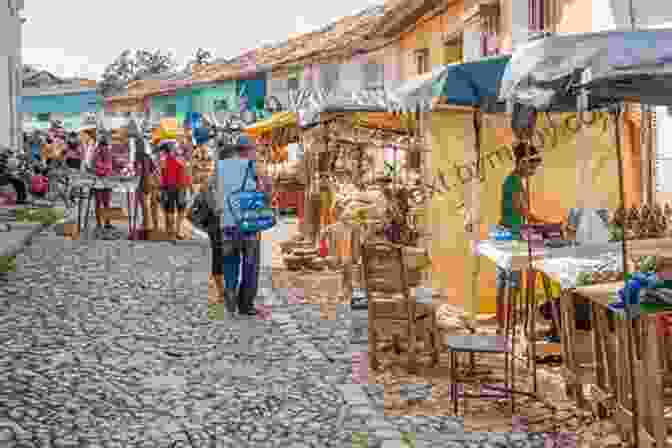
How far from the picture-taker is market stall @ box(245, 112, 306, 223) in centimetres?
1698

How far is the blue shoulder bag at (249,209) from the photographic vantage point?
9.69 metres

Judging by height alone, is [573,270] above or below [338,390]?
above

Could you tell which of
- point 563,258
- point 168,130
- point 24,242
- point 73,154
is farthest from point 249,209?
point 73,154

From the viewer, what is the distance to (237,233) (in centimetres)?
982

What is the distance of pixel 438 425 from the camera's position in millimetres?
6086

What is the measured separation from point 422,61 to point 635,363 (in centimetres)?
1510

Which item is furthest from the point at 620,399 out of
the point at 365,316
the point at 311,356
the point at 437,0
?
the point at 437,0

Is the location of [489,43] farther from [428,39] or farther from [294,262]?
[428,39]

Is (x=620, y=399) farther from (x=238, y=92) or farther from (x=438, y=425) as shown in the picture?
(x=238, y=92)

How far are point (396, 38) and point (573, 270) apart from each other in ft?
53.3

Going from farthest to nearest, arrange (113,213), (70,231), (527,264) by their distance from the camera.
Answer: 1. (113,213)
2. (70,231)
3. (527,264)

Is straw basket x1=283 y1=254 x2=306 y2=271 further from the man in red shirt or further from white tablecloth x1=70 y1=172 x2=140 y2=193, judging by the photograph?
white tablecloth x1=70 y1=172 x2=140 y2=193

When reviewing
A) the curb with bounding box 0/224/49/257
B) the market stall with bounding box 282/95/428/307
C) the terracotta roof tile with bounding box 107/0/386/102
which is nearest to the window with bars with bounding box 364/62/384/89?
the terracotta roof tile with bounding box 107/0/386/102

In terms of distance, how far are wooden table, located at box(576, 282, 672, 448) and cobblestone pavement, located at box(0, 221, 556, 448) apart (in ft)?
1.99
